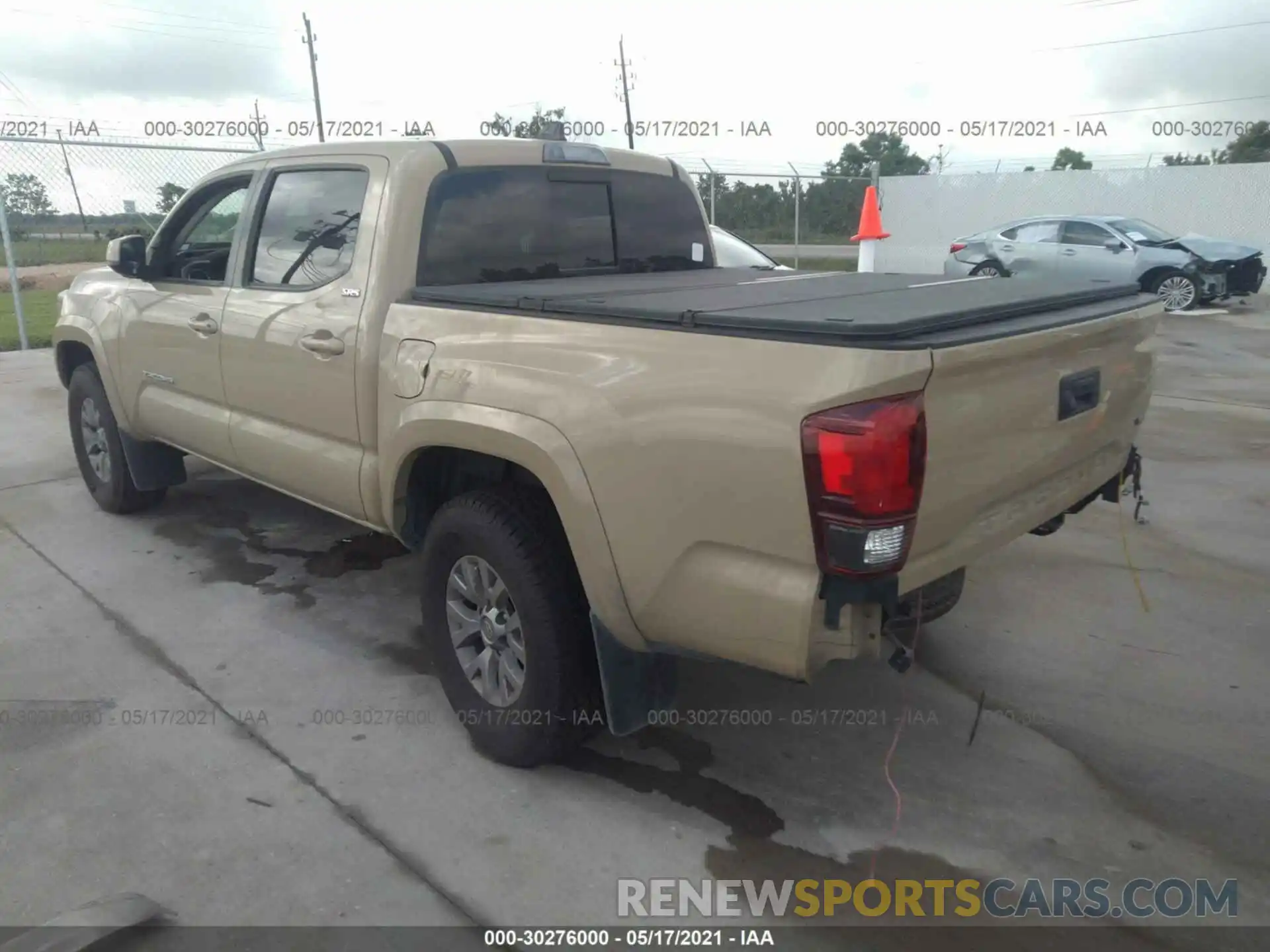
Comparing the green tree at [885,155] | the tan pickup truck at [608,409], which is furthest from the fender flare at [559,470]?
the green tree at [885,155]

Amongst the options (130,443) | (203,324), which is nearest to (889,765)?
(203,324)

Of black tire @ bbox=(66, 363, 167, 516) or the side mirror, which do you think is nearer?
the side mirror

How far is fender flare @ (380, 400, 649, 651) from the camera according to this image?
2.70 meters

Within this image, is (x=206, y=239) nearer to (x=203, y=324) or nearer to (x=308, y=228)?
(x=203, y=324)

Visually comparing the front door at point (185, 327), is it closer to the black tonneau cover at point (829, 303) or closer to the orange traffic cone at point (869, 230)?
the black tonneau cover at point (829, 303)

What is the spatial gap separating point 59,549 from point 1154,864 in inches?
204

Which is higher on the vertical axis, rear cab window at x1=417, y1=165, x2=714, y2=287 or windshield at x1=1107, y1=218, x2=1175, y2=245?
rear cab window at x1=417, y1=165, x2=714, y2=287

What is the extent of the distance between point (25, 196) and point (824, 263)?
16.2 meters

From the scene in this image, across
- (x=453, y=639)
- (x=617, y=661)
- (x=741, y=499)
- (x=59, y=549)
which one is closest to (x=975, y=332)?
(x=741, y=499)

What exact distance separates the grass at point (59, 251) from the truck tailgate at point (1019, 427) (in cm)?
1216

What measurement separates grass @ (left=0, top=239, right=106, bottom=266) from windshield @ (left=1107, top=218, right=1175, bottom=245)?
14.8 m

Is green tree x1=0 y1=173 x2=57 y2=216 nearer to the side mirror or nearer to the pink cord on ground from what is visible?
the side mirror

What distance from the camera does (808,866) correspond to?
277 centimetres

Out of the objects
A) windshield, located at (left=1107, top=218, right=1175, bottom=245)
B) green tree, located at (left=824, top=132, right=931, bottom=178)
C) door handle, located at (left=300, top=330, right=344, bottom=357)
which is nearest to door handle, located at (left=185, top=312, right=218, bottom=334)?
door handle, located at (left=300, top=330, right=344, bottom=357)
